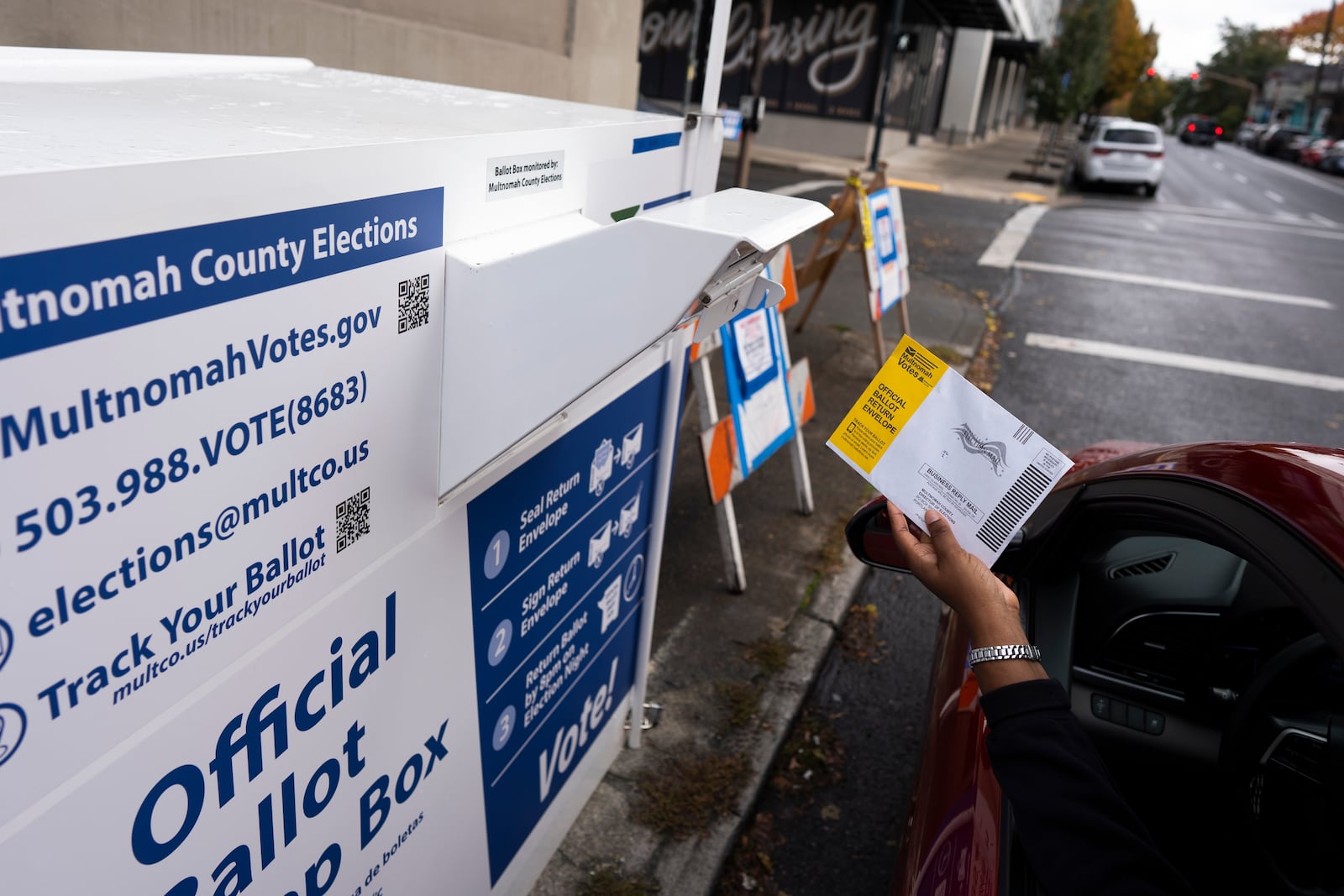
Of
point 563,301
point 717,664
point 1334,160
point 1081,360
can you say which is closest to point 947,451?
point 563,301

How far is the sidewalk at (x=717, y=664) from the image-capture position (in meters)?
2.80

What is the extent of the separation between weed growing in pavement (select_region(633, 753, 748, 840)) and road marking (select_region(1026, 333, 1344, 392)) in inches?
263

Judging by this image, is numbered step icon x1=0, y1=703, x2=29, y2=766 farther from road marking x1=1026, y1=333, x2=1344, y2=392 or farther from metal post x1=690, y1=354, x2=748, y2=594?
road marking x1=1026, y1=333, x2=1344, y2=392

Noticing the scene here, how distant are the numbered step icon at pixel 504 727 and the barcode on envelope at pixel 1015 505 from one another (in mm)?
1180

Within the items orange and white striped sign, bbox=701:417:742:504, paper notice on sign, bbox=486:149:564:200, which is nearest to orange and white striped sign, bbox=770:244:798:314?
orange and white striped sign, bbox=701:417:742:504

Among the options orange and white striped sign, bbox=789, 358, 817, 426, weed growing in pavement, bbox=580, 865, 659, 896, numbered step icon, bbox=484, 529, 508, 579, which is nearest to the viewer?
numbered step icon, bbox=484, 529, 508, 579

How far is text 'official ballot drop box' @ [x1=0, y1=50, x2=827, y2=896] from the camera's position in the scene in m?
1.03

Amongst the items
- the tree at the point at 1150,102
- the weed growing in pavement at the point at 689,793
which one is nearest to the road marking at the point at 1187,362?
the weed growing in pavement at the point at 689,793

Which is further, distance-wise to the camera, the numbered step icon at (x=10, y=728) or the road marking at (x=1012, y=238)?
the road marking at (x=1012, y=238)

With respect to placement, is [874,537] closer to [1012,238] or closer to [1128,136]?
[1012,238]

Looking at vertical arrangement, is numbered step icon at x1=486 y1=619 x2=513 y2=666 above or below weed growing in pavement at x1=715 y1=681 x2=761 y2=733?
above

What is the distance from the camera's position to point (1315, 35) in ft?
317

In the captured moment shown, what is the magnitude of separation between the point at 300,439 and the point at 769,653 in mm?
2721

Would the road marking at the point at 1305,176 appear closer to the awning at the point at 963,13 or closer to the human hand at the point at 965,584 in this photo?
the awning at the point at 963,13
